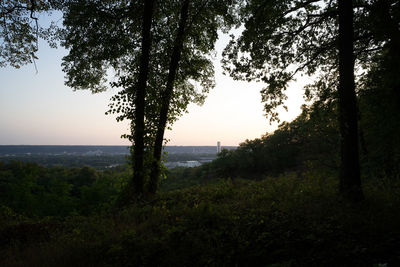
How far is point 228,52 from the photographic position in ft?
30.3

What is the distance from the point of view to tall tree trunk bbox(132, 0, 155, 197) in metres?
9.28

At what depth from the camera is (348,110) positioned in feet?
21.1

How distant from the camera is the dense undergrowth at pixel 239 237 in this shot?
419 cm

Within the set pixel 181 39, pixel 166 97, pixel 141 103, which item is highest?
pixel 181 39

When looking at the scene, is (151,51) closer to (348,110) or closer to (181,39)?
(181,39)

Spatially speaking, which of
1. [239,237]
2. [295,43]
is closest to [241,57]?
[295,43]

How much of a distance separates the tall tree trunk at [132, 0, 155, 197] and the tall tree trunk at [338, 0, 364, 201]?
23.3ft

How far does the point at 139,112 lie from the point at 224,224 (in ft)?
20.1

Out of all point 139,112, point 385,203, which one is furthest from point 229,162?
point 385,203

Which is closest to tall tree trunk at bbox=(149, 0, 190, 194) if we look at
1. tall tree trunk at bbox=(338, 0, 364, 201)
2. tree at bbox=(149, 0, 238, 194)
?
tree at bbox=(149, 0, 238, 194)

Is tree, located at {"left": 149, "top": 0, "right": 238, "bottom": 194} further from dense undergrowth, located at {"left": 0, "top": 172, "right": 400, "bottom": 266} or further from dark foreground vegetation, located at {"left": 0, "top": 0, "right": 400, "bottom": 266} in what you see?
dense undergrowth, located at {"left": 0, "top": 172, "right": 400, "bottom": 266}

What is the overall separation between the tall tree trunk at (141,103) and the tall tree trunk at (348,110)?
279 inches

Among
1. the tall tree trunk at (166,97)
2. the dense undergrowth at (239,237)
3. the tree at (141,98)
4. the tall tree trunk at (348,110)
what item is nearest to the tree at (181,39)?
the tall tree trunk at (166,97)

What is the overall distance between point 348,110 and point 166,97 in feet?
24.4
